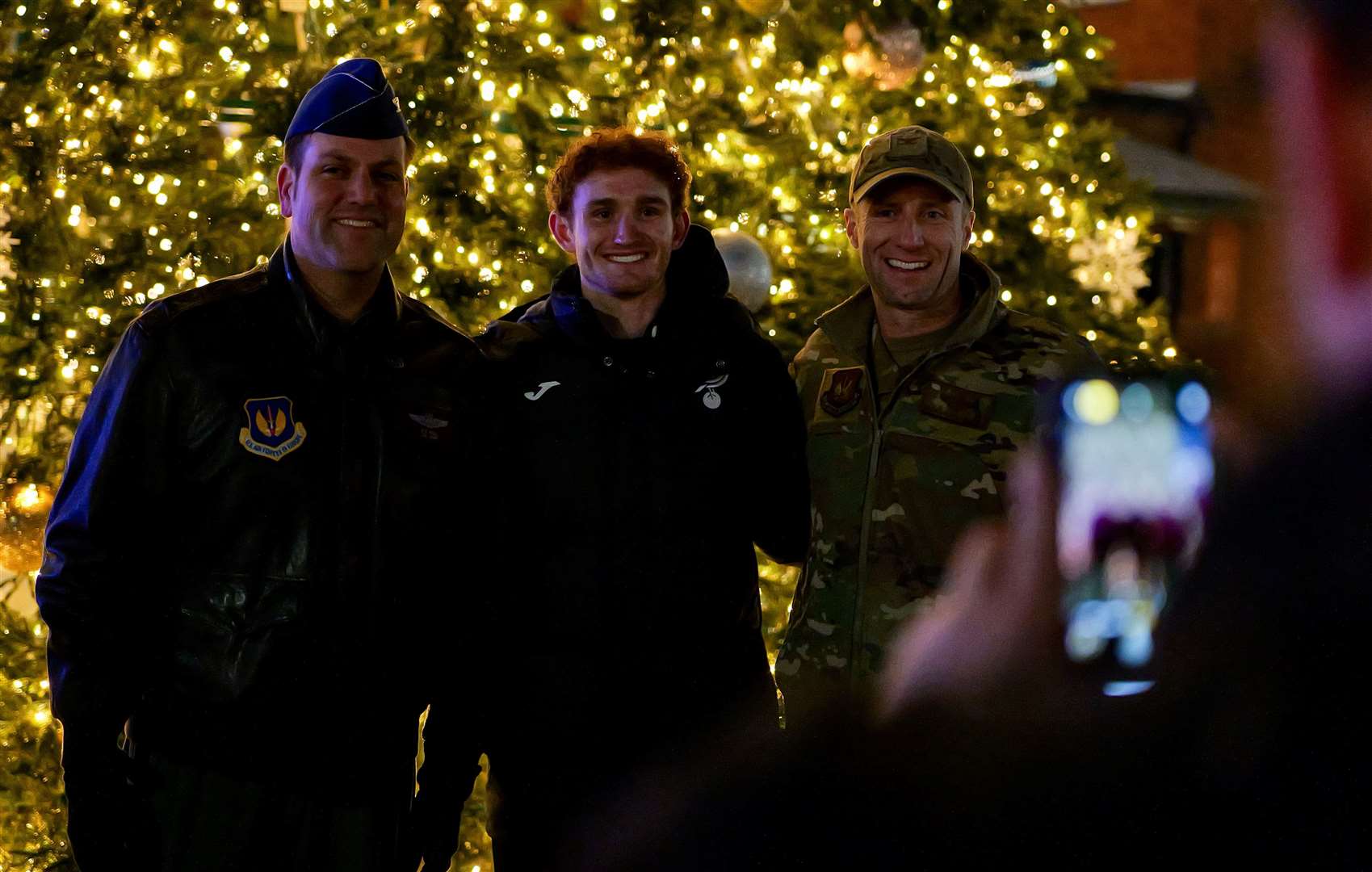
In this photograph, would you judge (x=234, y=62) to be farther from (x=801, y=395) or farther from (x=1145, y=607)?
(x=1145, y=607)

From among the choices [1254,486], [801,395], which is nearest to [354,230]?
[801,395]

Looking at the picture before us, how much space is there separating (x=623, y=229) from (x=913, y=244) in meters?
0.67

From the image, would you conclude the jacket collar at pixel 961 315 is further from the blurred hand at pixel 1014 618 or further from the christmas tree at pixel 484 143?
the blurred hand at pixel 1014 618

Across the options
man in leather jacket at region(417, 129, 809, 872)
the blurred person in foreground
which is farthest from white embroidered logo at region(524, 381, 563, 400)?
the blurred person in foreground

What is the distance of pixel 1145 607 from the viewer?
4.43 feet

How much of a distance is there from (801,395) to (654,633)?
29.8 inches

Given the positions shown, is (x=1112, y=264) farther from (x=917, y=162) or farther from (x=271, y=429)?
(x=271, y=429)

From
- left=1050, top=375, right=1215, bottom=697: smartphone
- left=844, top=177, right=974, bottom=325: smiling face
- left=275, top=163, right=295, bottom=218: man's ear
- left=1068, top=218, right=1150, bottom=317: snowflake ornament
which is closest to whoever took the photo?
left=1050, top=375, right=1215, bottom=697: smartphone

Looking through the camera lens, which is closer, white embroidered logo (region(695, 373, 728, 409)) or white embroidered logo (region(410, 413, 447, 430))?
white embroidered logo (region(410, 413, 447, 430))

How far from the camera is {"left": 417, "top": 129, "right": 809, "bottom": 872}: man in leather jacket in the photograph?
271 cm

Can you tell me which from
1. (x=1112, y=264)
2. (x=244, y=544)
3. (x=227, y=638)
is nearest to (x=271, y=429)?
(x=244, y=544)

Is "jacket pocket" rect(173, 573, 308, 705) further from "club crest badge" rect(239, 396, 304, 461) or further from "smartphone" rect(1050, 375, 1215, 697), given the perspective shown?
"smartphone" rect(1050, 375, 1215, 697)

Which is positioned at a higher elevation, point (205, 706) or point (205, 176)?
point (205, 176)

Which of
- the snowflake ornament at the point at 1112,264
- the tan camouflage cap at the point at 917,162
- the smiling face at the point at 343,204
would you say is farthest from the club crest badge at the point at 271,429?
the snowflake ornament at the point at 1112,264
